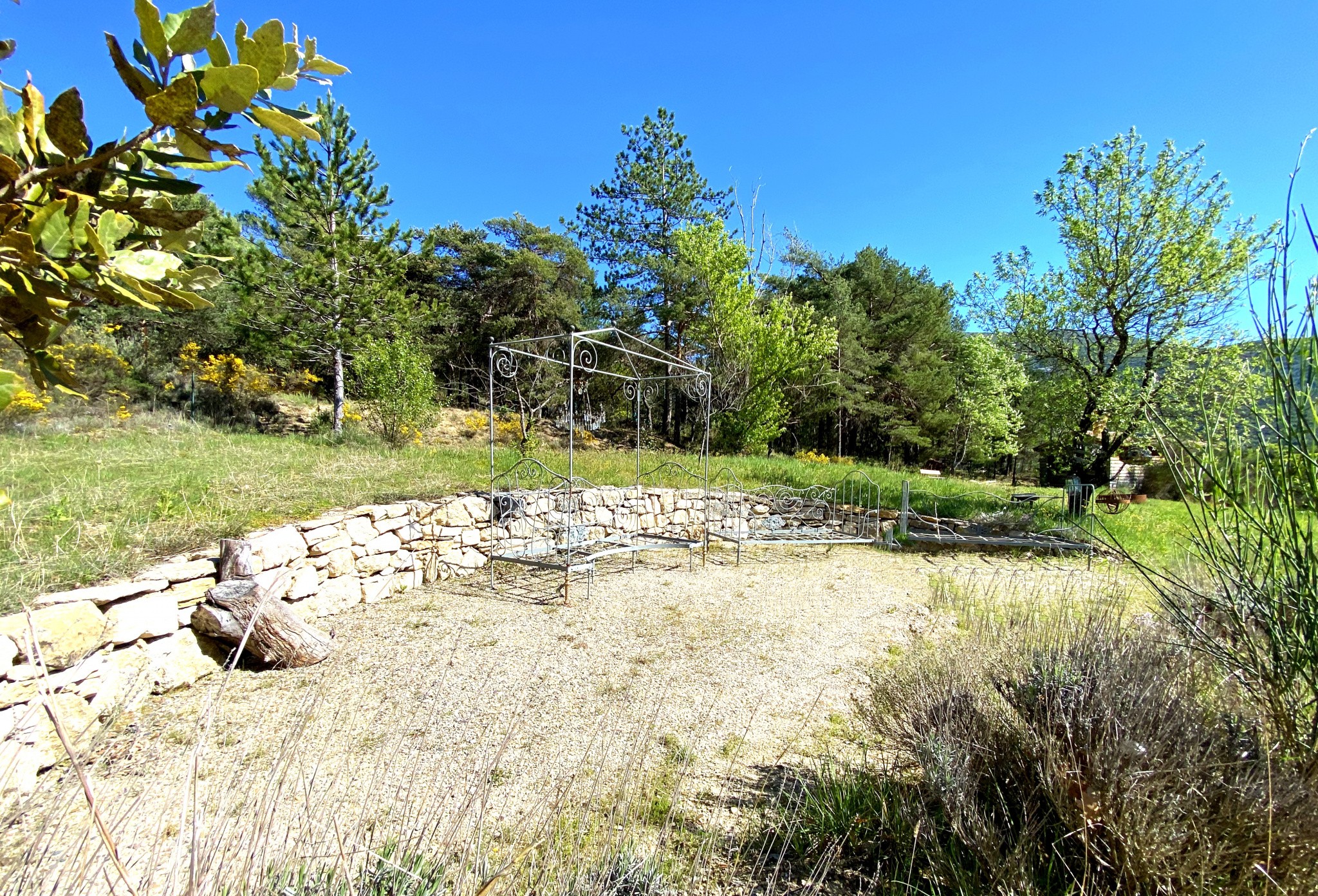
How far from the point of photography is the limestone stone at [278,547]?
3738mm

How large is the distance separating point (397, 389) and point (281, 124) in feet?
30.6

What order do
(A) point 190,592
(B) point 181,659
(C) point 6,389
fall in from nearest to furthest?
1. (C) point 6,389
2. (B) point 181,659
3. (A) point 190,592

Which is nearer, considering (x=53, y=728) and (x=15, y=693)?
(x=15, y=693)

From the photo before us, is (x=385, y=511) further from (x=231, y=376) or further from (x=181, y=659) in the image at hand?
(x=231, y=376)

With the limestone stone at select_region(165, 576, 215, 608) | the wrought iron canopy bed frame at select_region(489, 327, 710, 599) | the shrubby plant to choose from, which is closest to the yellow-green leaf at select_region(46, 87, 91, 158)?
the shrubby plant

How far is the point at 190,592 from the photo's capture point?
3.32 meters

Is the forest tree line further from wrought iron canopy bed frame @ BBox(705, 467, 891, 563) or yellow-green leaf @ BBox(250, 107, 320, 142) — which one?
wrought iron canopy bed frame @ BBox(705, 467, 891, 563)

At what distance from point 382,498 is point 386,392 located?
4611 mm

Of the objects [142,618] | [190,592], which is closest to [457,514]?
[190,592]

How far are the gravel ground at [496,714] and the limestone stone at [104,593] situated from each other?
1.94 feet

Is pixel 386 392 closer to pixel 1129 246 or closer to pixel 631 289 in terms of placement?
pixel 631 289

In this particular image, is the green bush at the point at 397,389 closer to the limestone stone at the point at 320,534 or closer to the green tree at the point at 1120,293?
the limestone stone at the point at 320,534

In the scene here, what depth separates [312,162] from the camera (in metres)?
10.3

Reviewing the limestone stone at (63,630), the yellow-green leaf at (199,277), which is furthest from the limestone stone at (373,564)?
the yellow-green leaf at (199,277)
